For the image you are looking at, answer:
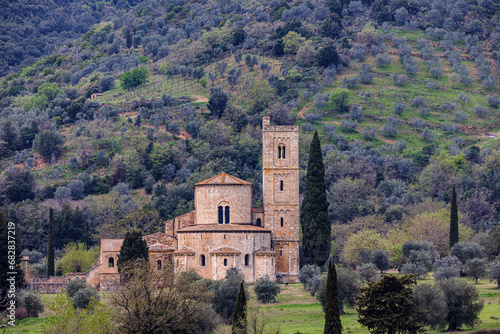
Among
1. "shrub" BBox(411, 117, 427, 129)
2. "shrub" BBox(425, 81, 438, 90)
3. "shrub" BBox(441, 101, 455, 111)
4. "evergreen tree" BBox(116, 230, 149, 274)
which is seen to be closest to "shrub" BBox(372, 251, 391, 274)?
"evergreen tree" BBox(116, 230, 149, 274)

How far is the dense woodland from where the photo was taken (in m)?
84.5

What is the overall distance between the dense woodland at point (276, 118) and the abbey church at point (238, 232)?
7.24 meters

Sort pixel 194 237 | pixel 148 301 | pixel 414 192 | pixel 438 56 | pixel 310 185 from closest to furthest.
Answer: pixel 148 301 → pixel 194 237 → pixel 310 185 → pixel 414 192 → pixel 438 56

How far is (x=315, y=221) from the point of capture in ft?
198

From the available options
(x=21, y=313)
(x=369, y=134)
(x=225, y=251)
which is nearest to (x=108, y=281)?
(x=225, y=251)

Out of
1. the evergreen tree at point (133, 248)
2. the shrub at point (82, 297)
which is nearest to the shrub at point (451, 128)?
the evergreen tree at point (133, 248)

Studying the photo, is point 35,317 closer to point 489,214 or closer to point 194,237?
point 194,237

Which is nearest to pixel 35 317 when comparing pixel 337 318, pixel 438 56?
pixel 337 318

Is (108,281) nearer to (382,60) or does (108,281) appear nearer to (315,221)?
(315,221)

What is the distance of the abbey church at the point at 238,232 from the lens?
57500mm

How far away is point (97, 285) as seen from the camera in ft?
192

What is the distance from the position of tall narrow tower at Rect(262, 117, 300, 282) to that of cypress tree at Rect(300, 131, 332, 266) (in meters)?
1.00

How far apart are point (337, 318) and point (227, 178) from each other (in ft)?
87.1

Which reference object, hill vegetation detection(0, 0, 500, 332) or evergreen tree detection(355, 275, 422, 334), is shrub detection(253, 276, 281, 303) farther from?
evergreen tree detection(355, 275, 422, 334)
